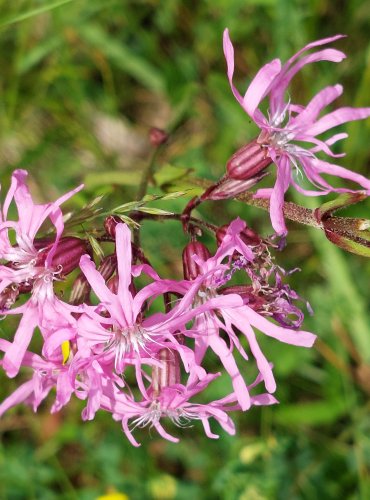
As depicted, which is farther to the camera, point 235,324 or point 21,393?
point 21,393

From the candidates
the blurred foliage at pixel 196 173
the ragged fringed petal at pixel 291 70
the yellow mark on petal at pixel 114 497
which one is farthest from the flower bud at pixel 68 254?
the yellow mark on petal at pixel 114 497

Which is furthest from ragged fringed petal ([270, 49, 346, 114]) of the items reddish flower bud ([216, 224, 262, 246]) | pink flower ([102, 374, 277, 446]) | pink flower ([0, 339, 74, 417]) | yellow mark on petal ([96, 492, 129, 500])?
yellow mark on petal ([96, 492, 129, 500])

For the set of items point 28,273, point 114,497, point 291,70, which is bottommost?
point 114,497

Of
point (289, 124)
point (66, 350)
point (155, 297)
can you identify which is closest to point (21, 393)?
point (66, 350)

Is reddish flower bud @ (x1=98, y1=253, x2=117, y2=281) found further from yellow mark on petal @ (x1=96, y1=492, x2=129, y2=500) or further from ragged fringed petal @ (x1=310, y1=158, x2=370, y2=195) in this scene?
yellow mark on petal @ (x1=96, y1=492, x2=129, y2=500)

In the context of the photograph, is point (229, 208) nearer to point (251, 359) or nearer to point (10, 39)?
point (251, 359)

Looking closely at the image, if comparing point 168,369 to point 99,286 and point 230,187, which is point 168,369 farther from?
point 230,187

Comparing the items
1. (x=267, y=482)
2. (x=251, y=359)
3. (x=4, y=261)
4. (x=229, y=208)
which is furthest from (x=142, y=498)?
(x=4, y=261)

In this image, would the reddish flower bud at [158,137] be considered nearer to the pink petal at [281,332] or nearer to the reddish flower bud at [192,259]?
the reddish flower bud at [192,259]
